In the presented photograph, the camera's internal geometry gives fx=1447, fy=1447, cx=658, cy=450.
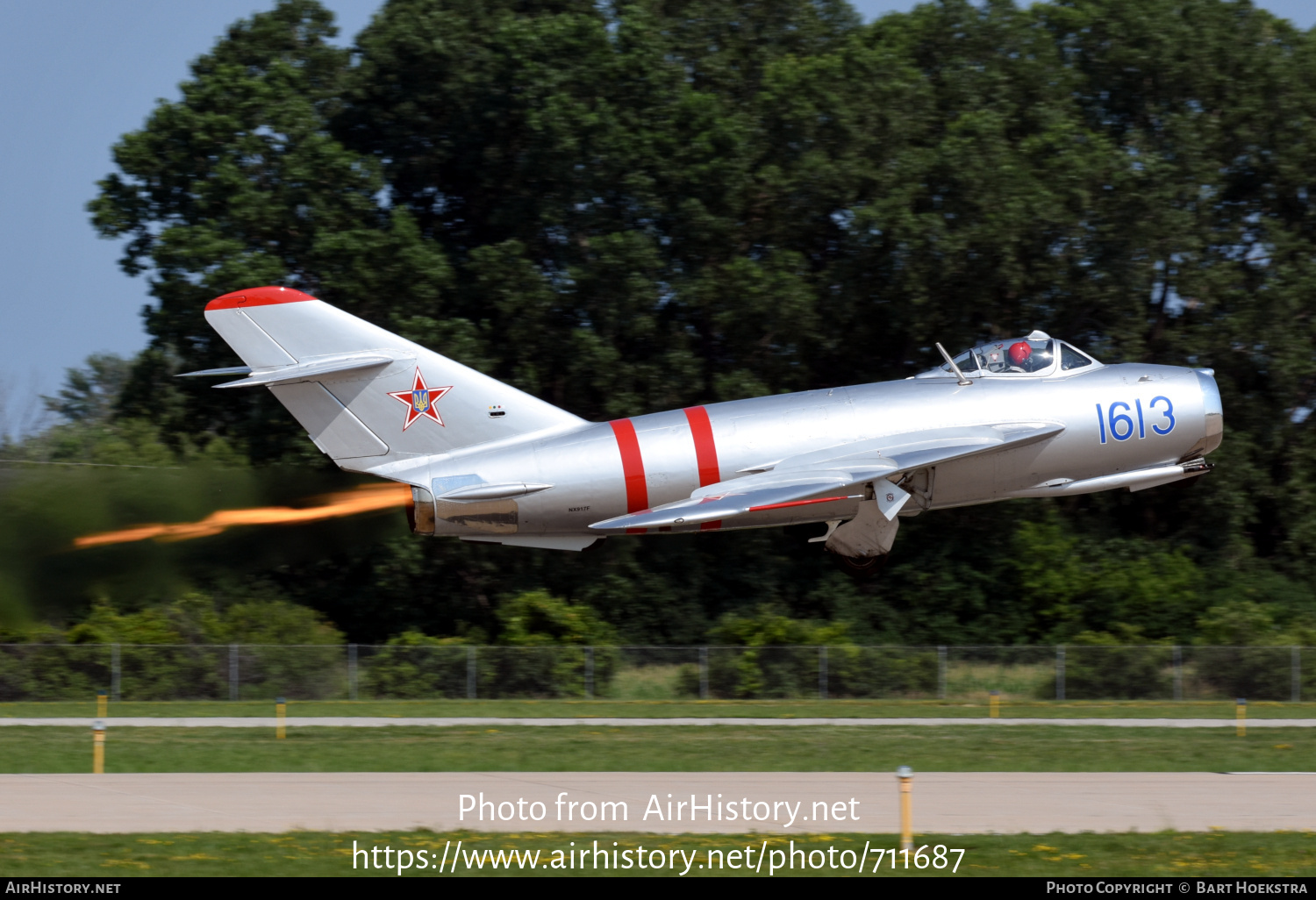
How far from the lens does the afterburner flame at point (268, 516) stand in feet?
81.6

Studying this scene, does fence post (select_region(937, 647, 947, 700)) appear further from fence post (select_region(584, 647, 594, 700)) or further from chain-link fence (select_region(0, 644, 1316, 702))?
fence post (select_region(584, 647, 594, 700))

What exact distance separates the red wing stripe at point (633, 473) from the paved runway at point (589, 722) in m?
4.41

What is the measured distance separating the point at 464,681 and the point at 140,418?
14624mm

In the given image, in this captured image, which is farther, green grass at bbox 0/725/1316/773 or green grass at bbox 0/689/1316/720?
green grass at bbox 0/689/1316/720

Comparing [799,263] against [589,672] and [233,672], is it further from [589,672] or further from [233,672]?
[233,672]

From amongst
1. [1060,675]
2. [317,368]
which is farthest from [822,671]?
[317,368]

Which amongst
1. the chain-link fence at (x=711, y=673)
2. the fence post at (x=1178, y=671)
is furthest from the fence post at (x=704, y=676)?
the fence post at (x=1178, y=671)

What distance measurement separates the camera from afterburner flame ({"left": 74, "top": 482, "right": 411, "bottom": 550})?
24859 millimetres

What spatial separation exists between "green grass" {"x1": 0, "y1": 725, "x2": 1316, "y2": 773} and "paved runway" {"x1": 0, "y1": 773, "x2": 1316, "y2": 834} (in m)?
0.75

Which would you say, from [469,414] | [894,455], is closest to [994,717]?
[894,455]

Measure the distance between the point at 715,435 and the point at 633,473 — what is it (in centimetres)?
136

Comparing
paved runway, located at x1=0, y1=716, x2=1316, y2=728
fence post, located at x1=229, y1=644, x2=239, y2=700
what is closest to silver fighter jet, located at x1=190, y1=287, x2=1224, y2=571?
paved runway, located at x1=0, y1=716, x2=1316, y2=728

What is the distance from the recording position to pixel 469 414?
73.5ft

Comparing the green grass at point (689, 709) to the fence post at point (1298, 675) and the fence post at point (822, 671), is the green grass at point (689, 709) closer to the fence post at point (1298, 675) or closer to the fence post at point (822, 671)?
the fence post at point (822, 671)
